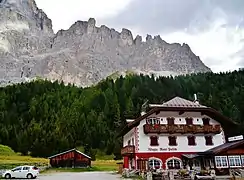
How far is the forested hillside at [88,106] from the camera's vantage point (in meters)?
96.5

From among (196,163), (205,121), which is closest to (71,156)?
(205,121)

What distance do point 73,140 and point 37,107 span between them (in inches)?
1077

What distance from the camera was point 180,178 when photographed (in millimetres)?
30297

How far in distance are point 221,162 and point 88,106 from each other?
88878 millimetres

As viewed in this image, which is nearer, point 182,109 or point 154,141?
point 154,141

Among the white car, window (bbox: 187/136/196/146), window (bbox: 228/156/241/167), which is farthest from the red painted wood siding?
window (bbox: 228/156/241/167)

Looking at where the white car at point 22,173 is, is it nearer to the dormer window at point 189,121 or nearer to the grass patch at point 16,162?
the grass patch at point 16,162

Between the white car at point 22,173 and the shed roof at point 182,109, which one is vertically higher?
the shed roof at point 182,109

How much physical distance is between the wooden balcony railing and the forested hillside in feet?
160

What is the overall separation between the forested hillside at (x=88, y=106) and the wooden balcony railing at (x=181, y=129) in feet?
160

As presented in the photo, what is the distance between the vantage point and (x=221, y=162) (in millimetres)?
36250

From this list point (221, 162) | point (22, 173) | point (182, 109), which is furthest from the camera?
point (182, 109)

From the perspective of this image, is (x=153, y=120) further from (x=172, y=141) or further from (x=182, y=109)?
(x=182, y=109)

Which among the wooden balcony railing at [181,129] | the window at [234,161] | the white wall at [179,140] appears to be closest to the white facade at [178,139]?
the white wall at [179,140]
